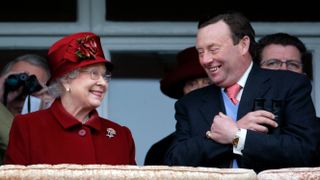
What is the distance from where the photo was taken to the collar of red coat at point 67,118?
5309mm

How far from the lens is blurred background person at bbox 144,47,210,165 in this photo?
608cm

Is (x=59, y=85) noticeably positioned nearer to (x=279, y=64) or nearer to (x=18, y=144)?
(x=18, y=144)

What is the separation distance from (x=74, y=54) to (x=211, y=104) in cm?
66

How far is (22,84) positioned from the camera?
6039 mm

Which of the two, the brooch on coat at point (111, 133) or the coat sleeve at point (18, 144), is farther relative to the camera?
the brooch on coat at point (111, 133)

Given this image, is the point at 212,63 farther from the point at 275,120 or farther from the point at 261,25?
the point at 261,25

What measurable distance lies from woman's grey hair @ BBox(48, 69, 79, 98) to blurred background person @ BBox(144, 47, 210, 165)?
0.85 metres

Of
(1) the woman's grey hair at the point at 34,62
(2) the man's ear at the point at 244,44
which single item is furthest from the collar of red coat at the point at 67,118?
(1) the woman's grey hair at the point at 34,62

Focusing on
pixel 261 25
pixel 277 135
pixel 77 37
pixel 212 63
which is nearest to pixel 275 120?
pixel 277 135

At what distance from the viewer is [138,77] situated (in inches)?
298

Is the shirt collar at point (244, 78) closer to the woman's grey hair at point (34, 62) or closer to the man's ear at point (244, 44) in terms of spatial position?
the man's ear at point (244, 44)

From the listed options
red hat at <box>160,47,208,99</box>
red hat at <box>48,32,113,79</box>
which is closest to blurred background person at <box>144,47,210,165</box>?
red hat at <box>160,47,208,99</box>

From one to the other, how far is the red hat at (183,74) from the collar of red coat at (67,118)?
0.81 metres

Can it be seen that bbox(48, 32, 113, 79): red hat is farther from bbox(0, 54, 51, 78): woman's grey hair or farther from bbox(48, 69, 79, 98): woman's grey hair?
bbox(0, 54, 51, 78): woman's grey hair
